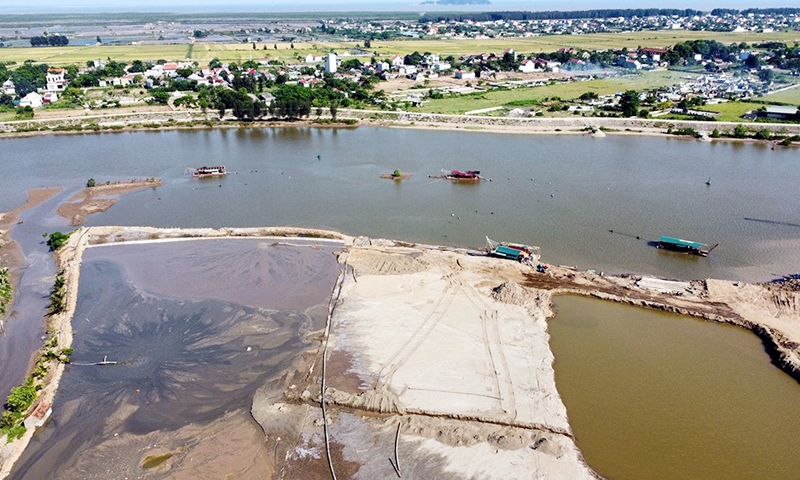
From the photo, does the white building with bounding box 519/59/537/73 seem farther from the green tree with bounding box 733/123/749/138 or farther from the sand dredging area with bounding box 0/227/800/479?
the sand dredging area with bounding box 0/227/800/479

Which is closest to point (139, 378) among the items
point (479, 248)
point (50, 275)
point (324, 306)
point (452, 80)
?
point (324, 306)

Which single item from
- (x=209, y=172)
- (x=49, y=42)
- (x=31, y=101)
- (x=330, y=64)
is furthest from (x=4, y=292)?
(x=49, y=42)

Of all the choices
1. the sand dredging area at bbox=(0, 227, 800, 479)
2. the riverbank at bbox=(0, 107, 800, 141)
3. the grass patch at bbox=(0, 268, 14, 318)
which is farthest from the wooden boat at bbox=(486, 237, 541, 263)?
the riverbank at bbox=(0, 107, 800, 141)

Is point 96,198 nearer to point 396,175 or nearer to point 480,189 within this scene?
point 396,175

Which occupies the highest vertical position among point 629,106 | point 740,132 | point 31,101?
point 629,106

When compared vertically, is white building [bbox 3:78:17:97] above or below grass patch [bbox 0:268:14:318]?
above

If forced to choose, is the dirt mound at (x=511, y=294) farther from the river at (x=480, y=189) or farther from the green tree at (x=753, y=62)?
the green tree at (x=753, y=62)

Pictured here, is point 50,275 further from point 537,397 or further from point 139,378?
point 537,397
